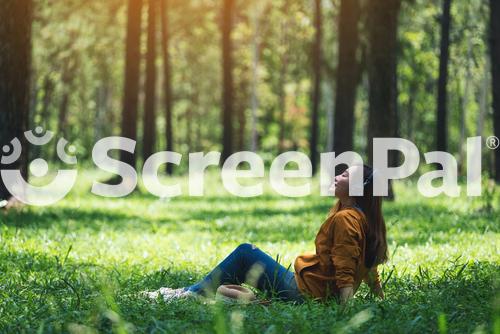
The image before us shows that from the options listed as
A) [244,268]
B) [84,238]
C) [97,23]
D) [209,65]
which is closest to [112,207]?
[84,238]

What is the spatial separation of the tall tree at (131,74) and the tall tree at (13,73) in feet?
25.9

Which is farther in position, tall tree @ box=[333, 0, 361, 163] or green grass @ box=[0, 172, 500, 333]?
tall tree @ box=[333, 0, 361, 163]

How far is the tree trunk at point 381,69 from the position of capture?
1664 cm

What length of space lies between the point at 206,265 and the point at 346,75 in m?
12.7

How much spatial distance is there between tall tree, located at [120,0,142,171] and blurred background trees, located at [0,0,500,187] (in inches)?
1.3

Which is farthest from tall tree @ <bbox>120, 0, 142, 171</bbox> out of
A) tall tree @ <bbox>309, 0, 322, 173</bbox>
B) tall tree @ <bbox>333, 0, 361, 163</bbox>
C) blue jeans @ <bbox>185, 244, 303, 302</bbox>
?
blue jeans @ <bbox>185, 244, 303, 302</bbox>

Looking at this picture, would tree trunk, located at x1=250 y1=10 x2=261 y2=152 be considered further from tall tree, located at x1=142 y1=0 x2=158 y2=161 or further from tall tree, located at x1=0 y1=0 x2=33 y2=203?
tall tree, located at x1=0 y1=0 x2=33 y2=203

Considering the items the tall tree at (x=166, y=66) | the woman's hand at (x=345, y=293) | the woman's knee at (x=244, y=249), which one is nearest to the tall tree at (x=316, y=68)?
the tall tree at (x=166, y=66)

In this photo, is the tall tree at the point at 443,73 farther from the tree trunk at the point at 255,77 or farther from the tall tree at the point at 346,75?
the tree trunk at the point at 255,77

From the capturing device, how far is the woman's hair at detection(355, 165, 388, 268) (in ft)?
21.0

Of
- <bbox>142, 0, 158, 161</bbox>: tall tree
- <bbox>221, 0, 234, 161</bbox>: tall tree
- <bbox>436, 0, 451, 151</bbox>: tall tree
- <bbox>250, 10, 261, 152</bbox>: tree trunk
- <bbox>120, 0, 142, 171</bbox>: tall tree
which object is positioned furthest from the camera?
<bbox>250, 10, 261, 152</bbox>: tree trunk

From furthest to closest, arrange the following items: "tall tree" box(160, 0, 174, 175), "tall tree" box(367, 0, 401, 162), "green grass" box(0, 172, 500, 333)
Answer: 1. "tall tree" box(160, 0, 174, 175)
2. "tall tree" box(367, 0, 401, 162)
3. "green grass" box(0, 172, 500, 333)

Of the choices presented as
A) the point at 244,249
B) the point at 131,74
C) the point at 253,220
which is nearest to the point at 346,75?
the point at 131,74

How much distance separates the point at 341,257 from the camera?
20.2 ft
